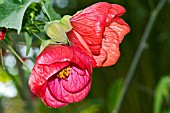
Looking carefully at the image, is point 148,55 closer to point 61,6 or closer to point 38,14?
point 61,6

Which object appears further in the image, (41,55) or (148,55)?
(148,55)

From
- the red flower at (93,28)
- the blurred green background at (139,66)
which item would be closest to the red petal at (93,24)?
the red flower at (93,28)

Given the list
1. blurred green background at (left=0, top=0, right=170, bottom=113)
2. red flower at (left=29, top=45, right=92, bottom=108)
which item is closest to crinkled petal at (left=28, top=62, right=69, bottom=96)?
red flower at (left=29, top=45, right=92, bottom=108)

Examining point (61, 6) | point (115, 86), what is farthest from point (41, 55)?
point (61, 6)

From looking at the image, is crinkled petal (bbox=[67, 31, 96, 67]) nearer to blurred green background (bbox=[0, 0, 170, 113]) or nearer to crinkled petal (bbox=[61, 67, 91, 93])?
crinkled petal (bbox=[61, 67, 91, 93])

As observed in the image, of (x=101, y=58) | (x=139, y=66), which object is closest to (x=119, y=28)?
(x=101, y=58)
